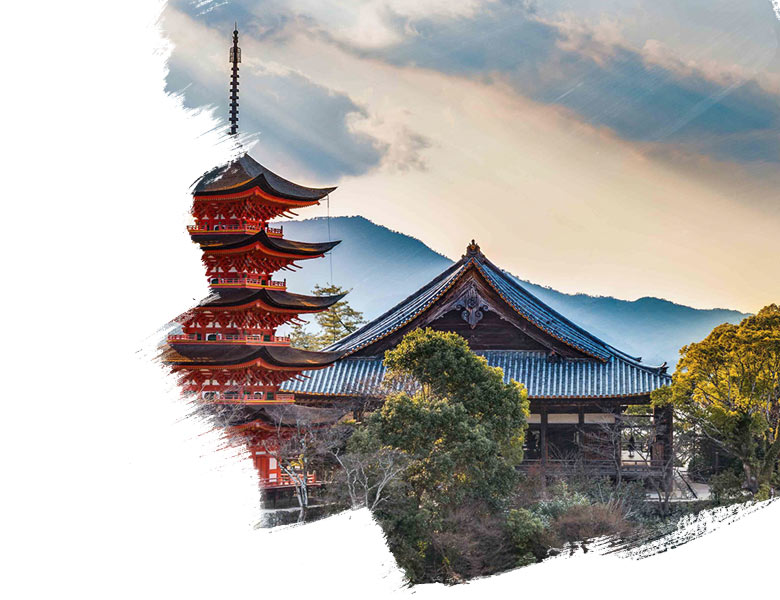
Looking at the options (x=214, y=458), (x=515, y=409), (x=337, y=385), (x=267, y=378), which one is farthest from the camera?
(x=337, y=385)

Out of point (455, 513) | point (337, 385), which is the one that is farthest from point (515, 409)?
point (337, 385)

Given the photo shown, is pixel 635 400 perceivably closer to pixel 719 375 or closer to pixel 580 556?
pixel 719 375

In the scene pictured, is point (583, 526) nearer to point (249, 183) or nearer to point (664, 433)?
point (664, 433)

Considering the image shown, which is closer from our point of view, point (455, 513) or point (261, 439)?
point (455, 513)

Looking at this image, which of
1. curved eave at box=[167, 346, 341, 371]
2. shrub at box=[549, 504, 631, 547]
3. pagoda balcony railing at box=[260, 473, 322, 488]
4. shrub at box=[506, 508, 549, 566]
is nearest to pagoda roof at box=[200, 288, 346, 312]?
curved eave at box=[167, 346, 341, 371]

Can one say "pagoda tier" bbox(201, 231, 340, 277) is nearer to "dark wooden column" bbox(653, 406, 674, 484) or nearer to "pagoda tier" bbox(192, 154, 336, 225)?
"pagoda tier" bbox(192, 154, 336, 225)

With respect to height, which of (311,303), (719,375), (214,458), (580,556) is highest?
(311,303)

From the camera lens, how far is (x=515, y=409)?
17.7 meters

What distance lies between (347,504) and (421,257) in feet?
362

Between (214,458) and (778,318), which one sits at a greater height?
(778,318)

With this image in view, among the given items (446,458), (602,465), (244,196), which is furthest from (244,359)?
(602,465)

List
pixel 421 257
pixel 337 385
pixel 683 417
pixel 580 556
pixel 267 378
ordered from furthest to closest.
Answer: pixel 421 257 → pixel 337 385 → pixel 683 417 → pixel 267 378 → pixel 580 556

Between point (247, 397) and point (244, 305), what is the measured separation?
6.17 ft

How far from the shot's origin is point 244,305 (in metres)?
20.2
